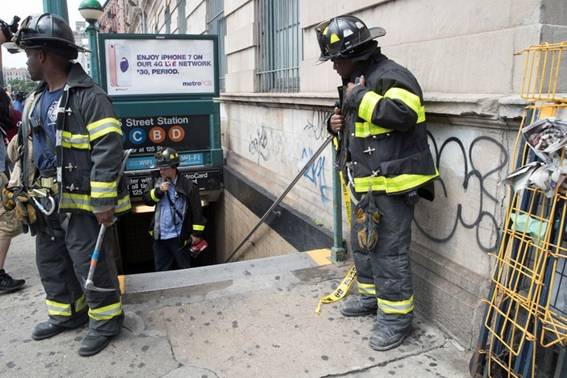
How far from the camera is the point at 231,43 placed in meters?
8.73

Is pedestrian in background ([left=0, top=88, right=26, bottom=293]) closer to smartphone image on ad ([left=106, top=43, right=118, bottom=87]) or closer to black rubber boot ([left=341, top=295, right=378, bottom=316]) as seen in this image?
black rubber boot ([left=341, top=295, right=378, bottom=316])

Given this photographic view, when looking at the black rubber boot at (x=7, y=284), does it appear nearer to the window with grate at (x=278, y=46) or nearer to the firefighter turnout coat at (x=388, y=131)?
the firefighter turnout coat at (x=388, y=131)

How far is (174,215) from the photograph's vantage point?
6035 millimetres

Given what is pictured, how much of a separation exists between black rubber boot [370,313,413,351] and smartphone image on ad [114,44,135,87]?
19.5ft

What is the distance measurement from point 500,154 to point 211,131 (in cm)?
598

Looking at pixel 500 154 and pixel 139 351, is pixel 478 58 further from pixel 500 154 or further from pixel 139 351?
pixel 139 351

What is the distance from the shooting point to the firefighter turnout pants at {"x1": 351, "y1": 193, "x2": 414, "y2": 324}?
114 inches

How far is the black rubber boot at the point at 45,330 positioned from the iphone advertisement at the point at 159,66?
16.4 feet

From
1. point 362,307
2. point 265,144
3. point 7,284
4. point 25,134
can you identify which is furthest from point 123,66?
point 362,307

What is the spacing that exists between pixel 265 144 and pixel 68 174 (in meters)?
4.45

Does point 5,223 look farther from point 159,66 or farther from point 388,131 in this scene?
point 159,66

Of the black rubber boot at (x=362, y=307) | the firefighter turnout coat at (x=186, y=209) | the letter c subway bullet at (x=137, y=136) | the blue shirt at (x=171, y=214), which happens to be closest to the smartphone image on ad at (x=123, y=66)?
the letter c subway bullet at (x=137, y=136)

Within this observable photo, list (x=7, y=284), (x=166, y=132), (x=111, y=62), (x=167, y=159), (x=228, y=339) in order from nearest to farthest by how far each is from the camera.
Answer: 1. (x=228, y=339)
2. (x=7, y=284)
3. (x=167, y=159)
4. (x=111, y=62)
5. (x=166, y=132)

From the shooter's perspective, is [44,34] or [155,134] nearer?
[44,34]
